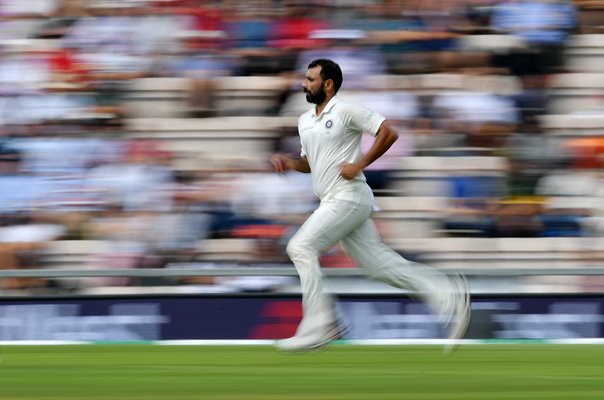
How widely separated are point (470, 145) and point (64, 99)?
3664 mm

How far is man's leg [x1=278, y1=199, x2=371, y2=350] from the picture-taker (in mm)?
6629

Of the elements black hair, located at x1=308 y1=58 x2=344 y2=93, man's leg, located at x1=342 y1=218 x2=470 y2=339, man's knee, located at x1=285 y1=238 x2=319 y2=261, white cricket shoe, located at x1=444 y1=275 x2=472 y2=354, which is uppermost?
black hair, located at x1=308 y1=58 x2=344 y2=93

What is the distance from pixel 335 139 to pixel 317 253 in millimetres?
634

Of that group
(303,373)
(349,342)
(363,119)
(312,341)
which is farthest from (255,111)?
(303,373)

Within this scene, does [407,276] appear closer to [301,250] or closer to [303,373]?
[301,250]

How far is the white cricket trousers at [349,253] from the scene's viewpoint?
6.66 meters

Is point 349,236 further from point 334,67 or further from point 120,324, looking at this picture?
point 120,324

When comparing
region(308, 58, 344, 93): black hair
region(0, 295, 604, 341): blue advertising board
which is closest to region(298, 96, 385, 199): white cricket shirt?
region(308, 58, 344, 93): black hair

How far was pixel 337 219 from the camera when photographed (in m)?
6.71

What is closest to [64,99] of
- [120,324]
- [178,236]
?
[178,236]

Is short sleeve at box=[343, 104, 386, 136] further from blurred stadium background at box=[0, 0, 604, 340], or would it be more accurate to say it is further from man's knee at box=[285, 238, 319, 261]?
blurred stadium background at box=[0, 0, 604, 340]

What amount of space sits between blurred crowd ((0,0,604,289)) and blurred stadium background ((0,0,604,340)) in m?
0.02

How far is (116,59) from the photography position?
11.3 metres

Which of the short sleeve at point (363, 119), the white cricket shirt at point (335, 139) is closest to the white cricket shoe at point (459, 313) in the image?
the white cricket shirt at point (335, 139)
